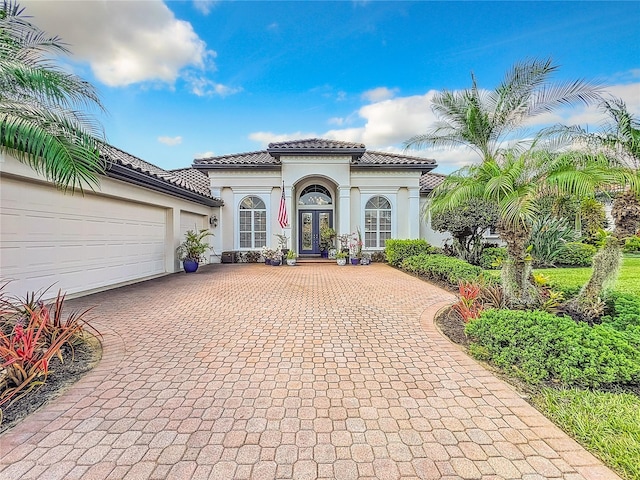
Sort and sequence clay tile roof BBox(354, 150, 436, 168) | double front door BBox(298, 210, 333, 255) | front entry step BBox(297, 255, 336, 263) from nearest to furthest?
clay tile roof BBox(354, 150, 436, 168)
front entry step BBox(297, 255, 336, 263)
double front door BBox(298, 210, 333, 255)

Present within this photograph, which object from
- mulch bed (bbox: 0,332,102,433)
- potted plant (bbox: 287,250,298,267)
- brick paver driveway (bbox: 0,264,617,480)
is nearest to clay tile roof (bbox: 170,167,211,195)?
potted plant (bbox: 287,250,298,267)

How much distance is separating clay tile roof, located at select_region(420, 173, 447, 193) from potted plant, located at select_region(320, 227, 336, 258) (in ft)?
19.7

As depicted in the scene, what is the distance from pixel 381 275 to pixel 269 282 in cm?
455

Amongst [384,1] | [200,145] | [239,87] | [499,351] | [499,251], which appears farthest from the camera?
[200,145]

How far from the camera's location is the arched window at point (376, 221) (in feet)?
53.5

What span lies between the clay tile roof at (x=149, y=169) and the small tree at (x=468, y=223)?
1037cm

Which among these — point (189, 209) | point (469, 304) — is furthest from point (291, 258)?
point (469, 304)

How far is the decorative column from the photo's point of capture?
16141 mm

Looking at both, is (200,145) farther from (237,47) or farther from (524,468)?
(524,468)

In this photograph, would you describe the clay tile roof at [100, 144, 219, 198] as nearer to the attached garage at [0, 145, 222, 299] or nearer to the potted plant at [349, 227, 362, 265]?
the attached garage at [0, 145, 222, 299]

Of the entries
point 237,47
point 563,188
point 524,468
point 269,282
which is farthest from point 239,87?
point 524,468

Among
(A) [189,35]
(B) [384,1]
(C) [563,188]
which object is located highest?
(B) [384,1]

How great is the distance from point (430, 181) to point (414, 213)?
177 inches

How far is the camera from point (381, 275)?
38.2 ft
